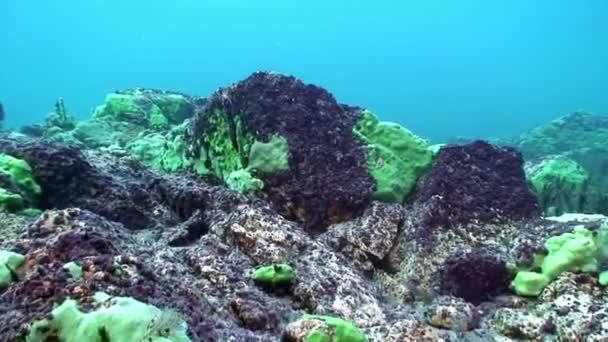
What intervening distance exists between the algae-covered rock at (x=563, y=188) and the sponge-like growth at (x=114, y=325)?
7.57m

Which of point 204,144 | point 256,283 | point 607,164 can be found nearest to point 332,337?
point 256,283

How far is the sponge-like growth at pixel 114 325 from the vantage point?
2.64 metres

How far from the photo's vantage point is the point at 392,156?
23.9 feet

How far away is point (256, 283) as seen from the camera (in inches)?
184

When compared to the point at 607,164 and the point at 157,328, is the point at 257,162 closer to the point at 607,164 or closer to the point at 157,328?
the point at 157,328

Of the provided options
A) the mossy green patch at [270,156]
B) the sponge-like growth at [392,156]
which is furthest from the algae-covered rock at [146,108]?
the sponge-like growth at [392,156]

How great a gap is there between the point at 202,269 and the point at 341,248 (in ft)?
7.08

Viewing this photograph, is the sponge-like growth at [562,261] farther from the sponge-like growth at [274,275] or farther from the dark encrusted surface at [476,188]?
the sponge-like growth at [274,275]

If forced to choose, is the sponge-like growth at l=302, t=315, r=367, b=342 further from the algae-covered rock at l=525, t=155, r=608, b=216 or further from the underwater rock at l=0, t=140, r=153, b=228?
the algae-covered rock at l=525, t=155, r=608, b=216

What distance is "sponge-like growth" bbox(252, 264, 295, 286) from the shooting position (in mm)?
4680

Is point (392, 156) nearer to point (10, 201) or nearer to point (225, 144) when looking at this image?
point (225, 144)

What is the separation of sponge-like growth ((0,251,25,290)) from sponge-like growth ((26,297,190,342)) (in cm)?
73

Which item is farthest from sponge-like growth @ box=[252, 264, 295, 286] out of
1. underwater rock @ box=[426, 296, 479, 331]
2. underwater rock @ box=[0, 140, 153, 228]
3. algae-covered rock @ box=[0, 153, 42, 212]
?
algae-covered rock @ box=[0, 153, 42, 212]

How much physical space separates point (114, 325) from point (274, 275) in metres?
2.16
